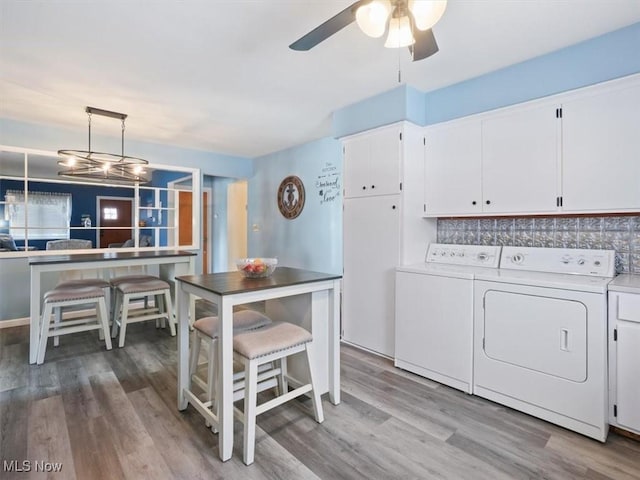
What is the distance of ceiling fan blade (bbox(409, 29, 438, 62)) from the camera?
4.99 feet

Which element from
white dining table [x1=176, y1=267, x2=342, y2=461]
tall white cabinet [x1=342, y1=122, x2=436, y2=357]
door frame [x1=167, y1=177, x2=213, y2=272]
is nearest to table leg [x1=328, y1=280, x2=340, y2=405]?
white dining table [x1=176, y1=267, x2=342, y2=461]

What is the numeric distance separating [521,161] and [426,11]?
4.91 ft

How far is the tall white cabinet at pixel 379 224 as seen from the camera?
9.22 ft

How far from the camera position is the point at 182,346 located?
6.66 ft

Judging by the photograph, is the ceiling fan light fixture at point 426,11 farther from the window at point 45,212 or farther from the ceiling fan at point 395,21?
the window at point 45,212

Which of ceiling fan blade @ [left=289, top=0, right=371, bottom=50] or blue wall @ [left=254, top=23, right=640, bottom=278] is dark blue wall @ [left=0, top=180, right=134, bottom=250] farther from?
ceiling fan blade @ [left=289, top=0, right=371, bottom=50]

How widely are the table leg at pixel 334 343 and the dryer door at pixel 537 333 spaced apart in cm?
99

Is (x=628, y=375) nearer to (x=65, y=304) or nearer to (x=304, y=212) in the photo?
(x=304, y=212)

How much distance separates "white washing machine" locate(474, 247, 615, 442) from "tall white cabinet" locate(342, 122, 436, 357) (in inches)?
30.6

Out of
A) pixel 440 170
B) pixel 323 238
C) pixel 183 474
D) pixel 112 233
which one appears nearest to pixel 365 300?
pixel 440 170

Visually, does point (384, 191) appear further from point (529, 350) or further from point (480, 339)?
point (529, 350)

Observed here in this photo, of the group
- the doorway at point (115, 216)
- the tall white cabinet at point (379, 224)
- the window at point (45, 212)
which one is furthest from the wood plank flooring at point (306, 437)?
the doorway at point (115, 216)

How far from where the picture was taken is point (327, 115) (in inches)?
140

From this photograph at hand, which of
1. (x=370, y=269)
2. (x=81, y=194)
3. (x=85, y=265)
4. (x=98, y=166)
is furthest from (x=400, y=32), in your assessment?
(x=81, y=194)
